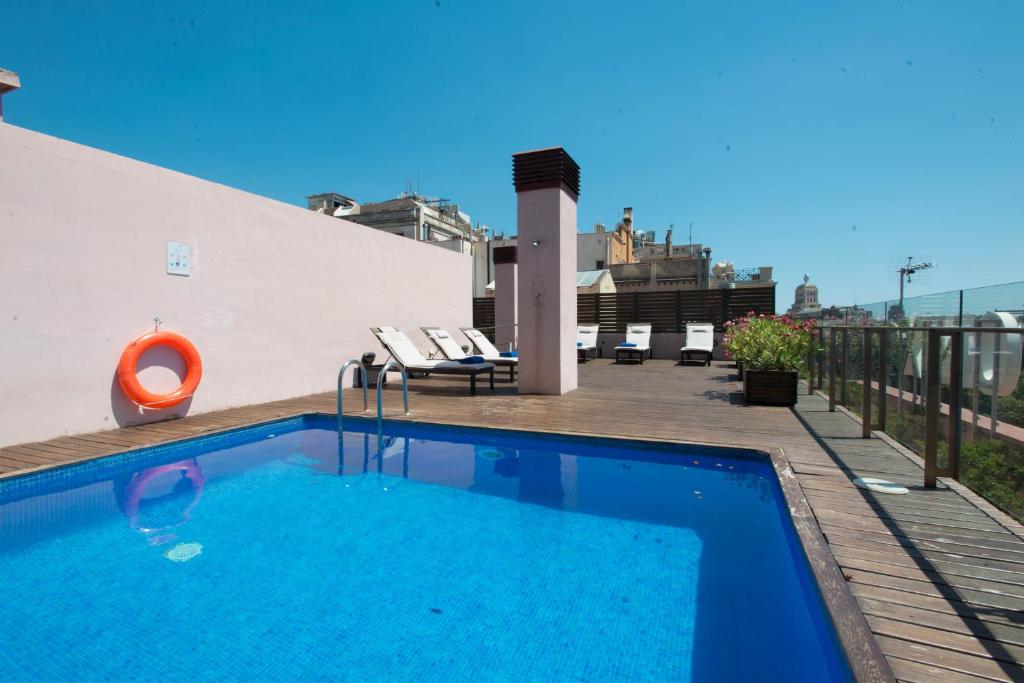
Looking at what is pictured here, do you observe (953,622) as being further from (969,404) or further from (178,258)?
(178,258)

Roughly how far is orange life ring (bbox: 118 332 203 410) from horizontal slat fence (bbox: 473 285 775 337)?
8303mm

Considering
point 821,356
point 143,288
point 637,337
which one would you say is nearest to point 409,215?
point 637,337

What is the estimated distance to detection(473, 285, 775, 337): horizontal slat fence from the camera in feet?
48.1

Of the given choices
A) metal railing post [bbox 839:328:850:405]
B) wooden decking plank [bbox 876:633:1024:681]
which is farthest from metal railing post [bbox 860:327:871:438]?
wooden decking plank [bbox 876:633:1024:681]

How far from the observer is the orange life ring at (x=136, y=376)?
579cm

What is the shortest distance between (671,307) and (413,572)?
14.0 m

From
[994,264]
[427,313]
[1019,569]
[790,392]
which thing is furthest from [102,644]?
[994,264]

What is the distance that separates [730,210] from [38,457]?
2100cm

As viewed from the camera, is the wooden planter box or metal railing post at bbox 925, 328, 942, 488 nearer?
metal railing post at bbox 925, 328, 942, 488

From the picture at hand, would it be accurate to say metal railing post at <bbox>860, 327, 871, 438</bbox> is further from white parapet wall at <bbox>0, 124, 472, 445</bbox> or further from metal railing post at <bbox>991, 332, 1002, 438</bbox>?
white parapet wall at <bbox>0, 124, 472, 445</bbox>

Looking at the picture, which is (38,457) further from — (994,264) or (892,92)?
(994,264)

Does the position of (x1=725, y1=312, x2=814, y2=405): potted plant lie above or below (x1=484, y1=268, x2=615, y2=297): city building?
below

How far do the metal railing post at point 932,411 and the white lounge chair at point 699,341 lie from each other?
399 inches

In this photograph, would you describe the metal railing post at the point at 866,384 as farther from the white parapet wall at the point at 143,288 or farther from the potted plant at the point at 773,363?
the white parapet wall at the point at 143,288
